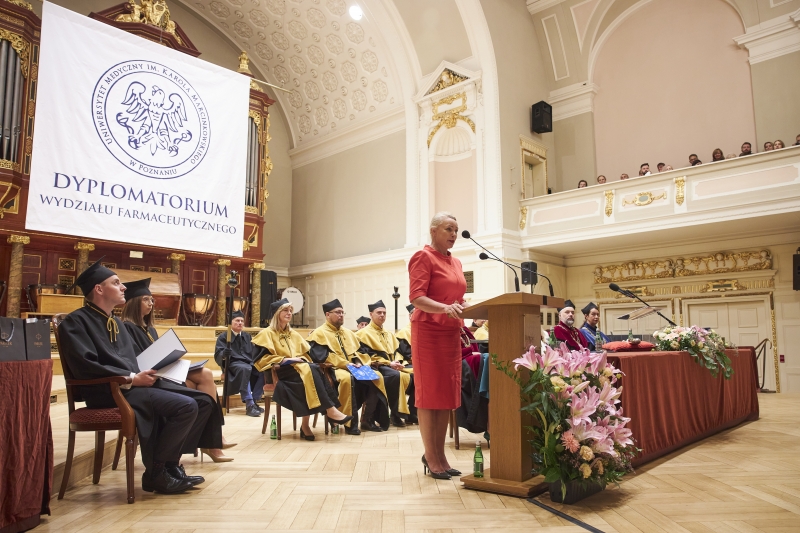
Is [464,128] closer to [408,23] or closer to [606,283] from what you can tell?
[408,23]

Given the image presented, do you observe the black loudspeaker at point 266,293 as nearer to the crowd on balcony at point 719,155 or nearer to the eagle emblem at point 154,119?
the eagle emblem at point 154,119

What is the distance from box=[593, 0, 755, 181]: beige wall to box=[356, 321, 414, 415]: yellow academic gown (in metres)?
7.47

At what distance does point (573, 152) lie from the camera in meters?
11.8

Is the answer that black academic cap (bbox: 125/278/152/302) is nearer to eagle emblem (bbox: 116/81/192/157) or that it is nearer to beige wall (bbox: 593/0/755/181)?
eagle emblem (bbox: 116/81/192/157)

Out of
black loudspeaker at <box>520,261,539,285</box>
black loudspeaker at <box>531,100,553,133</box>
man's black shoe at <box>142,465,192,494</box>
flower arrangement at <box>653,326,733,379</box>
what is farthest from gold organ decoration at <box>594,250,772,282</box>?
man's black shoe at <box>142,465,192,494</box>

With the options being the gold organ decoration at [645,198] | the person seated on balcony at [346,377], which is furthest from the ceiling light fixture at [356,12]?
the person seated on balcony at [346,377]

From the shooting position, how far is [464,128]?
434 inches

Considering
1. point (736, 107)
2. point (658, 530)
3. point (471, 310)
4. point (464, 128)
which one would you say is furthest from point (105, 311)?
point (736, 107)

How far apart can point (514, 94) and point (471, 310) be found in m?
8.77

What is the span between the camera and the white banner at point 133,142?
786 cm

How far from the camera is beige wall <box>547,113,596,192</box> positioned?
454 inches

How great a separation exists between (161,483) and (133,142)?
7.08 m

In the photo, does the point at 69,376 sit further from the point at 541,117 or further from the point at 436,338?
the point at 541,117

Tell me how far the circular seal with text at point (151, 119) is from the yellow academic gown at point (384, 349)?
505 cm
